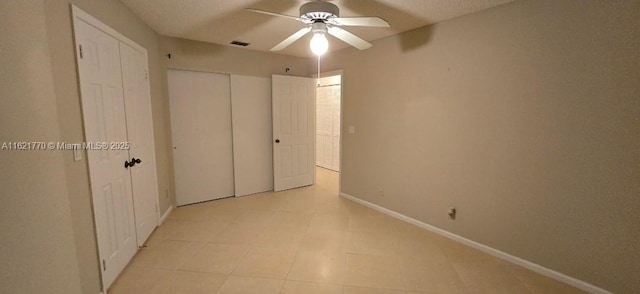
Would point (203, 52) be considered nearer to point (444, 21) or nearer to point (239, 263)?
point (239, 263)

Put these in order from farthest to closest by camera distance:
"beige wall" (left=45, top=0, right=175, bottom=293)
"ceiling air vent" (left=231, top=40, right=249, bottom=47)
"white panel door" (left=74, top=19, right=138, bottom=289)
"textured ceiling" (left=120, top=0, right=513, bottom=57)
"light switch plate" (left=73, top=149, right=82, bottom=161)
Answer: "ceiling air vent" (left=231, top=40, right=249, bottom=47)
"textured ceiling" (left=120, top=0, right=513, bottom=57)
"white panel door" (left=74, top=19, right=138, bottom=289)
"light switch plate" (left=73, top=149, right=82, bottom=161)
"beige wall" (left=45, top=0, right=175, bottom=293)

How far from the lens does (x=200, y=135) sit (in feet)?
12.0

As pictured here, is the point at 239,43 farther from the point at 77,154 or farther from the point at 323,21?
the point at 77,154

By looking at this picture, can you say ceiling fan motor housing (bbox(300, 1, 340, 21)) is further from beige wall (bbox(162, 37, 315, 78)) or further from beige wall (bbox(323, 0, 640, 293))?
beige wall (bbox(162, 37, 315, 78))

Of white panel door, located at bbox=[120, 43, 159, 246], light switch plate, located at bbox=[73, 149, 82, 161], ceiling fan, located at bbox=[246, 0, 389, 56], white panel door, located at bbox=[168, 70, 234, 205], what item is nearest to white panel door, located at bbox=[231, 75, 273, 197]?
white panel door, located at bbox=[168, 70, 234, 205]

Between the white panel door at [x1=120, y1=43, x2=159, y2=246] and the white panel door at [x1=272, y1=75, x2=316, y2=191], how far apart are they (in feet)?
5.76

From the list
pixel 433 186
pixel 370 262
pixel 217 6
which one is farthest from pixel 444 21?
pixel 370 262

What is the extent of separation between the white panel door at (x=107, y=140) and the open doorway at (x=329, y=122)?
402 cm

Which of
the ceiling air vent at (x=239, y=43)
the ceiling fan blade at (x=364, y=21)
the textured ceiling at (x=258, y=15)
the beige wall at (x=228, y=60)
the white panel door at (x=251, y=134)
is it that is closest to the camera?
the ceiling fan blade at (x=364, y=21)

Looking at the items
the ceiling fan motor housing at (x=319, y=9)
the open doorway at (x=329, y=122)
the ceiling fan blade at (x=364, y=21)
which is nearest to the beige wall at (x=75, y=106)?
the ceiling fan motor housing at (x=319, y=9)

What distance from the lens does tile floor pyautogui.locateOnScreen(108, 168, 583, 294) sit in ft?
6.48

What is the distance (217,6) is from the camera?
2.24 m

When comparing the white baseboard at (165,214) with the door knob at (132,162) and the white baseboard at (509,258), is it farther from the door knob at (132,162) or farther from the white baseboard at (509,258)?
the white baseboard at (509,258)

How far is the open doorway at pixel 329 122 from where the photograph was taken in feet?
18.6
